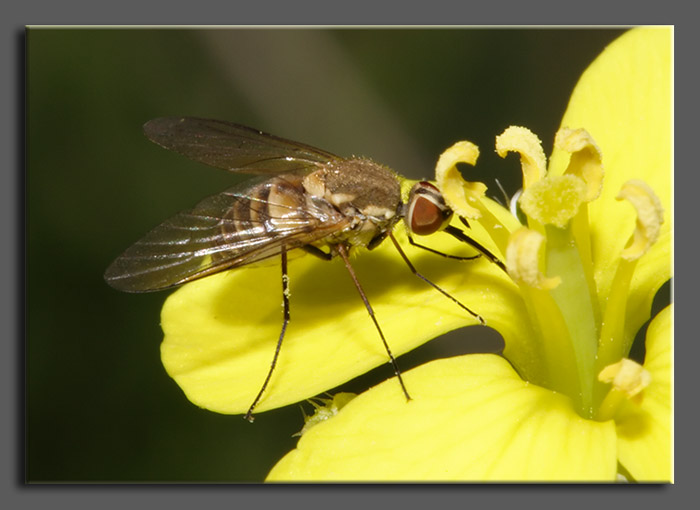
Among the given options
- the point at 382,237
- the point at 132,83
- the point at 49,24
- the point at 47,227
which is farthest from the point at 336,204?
the point at 132,83

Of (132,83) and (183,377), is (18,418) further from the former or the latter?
(132,83)

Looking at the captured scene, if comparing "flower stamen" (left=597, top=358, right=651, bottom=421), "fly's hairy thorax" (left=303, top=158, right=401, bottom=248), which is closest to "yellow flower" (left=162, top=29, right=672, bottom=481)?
"flower stamen" (left=597, top=358, right=651, bottom=421)

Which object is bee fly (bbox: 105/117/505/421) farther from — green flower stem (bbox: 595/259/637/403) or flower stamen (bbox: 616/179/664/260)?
flower stamen (bbox: 616/179/664/260)

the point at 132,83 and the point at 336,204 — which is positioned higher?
the point at 132,83

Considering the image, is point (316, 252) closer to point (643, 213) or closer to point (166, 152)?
point (643, 213)

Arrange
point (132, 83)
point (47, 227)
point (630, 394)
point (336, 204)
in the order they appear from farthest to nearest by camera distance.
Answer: point (132, 83), point (47, 227), point (336, 204), point (630, 394)
